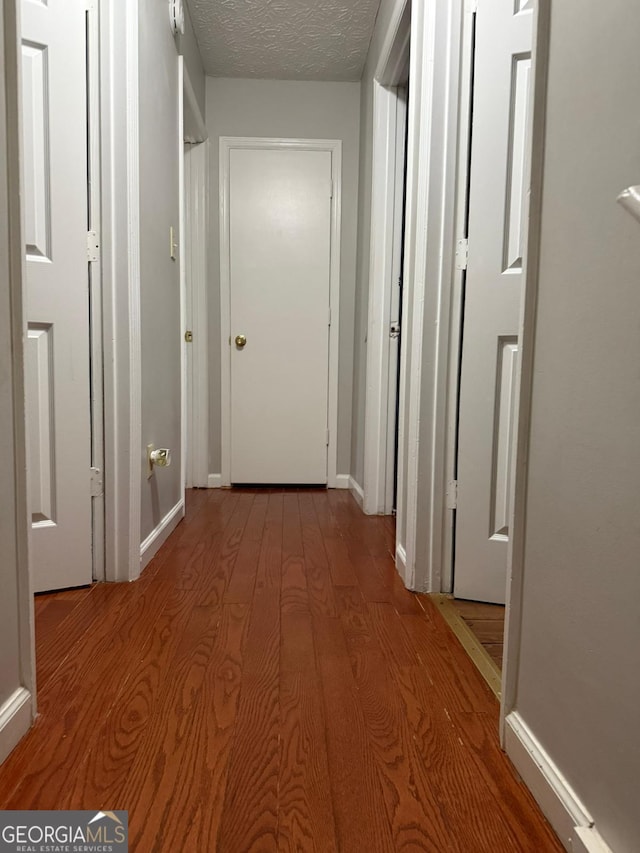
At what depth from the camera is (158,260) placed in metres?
2.36

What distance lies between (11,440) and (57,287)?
855mm

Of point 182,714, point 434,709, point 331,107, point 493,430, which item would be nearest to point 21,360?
point 182,714

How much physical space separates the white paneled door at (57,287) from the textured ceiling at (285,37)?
4.57ft

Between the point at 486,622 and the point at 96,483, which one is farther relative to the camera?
the point at 96,483

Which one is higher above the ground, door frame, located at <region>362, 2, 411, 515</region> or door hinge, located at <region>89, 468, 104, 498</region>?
door frame, located at <region>362, 2, 411, 515</region>

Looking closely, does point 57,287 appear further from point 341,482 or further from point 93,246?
point 341,482

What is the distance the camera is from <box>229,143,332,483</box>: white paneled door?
142 inches

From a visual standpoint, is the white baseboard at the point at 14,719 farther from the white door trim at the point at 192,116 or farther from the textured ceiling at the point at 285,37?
the textured ceiling at the point at 285,37

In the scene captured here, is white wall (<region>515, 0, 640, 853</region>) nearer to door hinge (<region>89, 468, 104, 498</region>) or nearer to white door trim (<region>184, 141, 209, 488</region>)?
door hinge (<region>89, 468, 104, 498</region>)

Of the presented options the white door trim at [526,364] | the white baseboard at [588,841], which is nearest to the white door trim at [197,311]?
the white door trim at [526,364]

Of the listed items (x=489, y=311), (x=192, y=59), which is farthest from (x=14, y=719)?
(x=192, y=59)

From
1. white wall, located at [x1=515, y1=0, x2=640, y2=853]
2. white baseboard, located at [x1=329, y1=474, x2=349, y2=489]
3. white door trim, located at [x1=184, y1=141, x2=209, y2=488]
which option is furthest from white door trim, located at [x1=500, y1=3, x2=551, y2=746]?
white door trim, located at [x1=184, y1=141, x2=209, y2=488]

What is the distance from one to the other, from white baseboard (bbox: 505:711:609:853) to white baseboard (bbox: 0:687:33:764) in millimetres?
900

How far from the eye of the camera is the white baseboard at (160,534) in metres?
2.15
